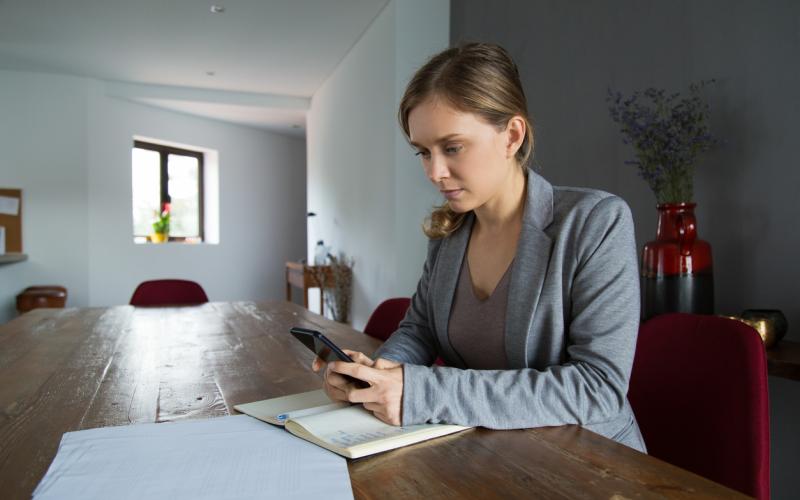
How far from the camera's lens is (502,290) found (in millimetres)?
1085

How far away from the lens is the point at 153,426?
884 millimetres

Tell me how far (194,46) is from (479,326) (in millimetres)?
4686

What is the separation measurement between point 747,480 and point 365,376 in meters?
0.61

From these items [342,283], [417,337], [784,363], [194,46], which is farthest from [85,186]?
[784,363]

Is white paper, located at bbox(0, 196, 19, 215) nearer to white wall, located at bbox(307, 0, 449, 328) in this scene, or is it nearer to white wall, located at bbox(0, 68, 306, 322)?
white wall, located at bbox(0, 68, 306, 322)

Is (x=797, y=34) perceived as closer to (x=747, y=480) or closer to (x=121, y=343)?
(x=747, y=480)

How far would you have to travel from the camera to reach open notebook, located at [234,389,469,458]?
2.49 ft

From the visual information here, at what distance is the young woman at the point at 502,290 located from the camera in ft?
2.78

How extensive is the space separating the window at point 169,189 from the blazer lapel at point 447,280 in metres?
6.14

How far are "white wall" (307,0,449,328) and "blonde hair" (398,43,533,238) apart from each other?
2512 mm

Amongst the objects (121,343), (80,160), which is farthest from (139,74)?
(121,343)

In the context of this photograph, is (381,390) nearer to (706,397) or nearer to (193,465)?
(193,465)

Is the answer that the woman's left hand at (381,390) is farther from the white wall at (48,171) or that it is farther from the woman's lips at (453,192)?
the white wall at (48,171)

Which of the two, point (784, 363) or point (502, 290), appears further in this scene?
point (784, 363)
